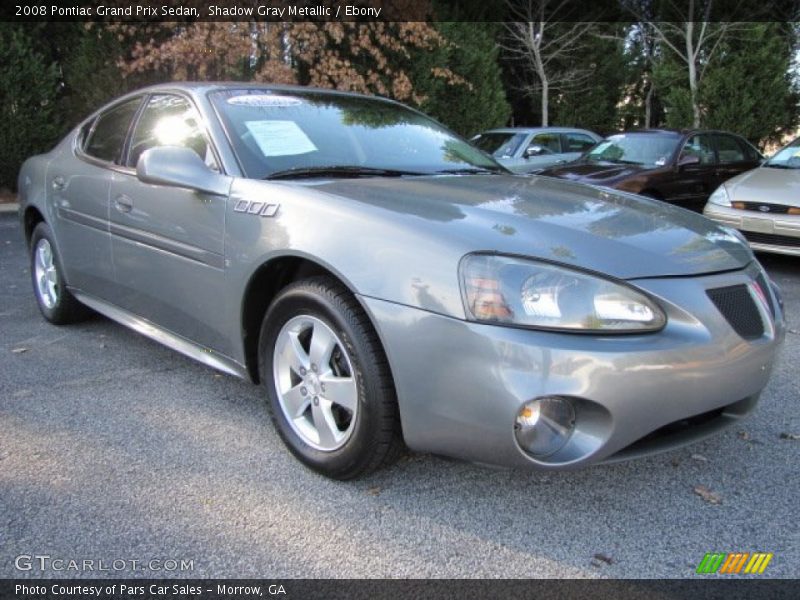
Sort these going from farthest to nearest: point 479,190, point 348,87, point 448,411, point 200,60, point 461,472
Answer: point 348,87, point 200,60, point 479,190, point 461,472, point 448,411

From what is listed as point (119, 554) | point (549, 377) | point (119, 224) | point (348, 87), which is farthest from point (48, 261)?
point (348, 87)

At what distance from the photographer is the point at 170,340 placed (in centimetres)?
332

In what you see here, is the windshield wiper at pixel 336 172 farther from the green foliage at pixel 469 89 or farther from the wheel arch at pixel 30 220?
the green foliage at pixel 469 89

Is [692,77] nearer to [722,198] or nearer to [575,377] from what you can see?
[722,198]

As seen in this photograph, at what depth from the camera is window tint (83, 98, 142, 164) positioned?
381cm

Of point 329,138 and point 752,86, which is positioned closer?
point 329,138

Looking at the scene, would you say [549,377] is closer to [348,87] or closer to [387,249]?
[387,249]

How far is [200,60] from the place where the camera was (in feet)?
37.3

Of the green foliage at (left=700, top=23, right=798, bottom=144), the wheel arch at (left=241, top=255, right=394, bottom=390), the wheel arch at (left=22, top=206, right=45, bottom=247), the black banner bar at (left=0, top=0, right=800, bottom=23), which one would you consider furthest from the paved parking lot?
the green foliage at (left=700, top=23, right=798, bottom=144)

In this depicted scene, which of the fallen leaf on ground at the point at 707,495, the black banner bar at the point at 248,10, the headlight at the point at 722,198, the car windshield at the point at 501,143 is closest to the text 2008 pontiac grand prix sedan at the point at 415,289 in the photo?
the fallen leaf on ground at the point at 707,495

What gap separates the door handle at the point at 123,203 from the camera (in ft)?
11.3

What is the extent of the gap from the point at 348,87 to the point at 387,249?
11.0m

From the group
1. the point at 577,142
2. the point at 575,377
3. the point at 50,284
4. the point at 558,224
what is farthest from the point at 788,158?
the point at 50,284

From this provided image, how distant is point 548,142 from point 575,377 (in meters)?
10.4
